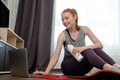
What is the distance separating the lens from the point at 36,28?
10.1 feet

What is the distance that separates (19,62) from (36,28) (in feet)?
4.91

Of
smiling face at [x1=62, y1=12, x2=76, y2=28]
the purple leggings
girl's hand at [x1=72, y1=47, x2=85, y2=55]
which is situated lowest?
the purple leggings

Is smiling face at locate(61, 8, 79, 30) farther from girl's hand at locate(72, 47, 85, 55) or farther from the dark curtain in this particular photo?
the dark curtain

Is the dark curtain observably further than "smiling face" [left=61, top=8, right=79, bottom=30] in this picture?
Yes

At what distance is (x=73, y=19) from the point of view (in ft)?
5.88

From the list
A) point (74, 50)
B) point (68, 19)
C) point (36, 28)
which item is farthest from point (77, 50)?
point (36, 28)

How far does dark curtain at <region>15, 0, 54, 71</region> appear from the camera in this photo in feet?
9.80

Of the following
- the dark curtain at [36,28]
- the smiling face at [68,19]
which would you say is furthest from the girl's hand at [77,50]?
the dark curtain at [36,28]

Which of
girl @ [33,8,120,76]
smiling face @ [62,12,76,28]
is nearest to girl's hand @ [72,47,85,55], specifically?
girl @ [33,8,120,76]

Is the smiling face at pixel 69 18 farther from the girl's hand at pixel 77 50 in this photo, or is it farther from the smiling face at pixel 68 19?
the girl's hand at pixel 77 50

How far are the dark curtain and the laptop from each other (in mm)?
1203

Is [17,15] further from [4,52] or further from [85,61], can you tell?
[85,61]

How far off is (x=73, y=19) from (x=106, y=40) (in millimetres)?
1325

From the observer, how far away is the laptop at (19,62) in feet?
5.04
